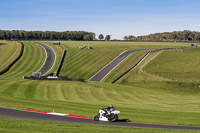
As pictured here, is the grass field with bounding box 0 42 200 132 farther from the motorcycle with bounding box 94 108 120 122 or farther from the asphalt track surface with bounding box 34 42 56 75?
the asphalt track surface with bounding box 34 42 56 75

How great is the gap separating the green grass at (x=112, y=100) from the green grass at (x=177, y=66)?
29.6ft

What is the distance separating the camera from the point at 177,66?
298 feet

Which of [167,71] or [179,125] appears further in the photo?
[167,71]

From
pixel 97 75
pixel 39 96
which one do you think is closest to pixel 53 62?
pixel 97 75

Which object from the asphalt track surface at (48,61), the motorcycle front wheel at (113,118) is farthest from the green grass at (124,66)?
the motorcycle front wheel at (113,118)

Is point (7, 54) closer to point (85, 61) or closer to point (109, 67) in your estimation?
point (85, 61)

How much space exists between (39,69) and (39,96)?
57032 millimetres

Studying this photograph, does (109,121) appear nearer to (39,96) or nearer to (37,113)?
(37,113)

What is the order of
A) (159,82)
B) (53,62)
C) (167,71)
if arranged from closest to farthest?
(159,82)
(167,71)
(53,62)

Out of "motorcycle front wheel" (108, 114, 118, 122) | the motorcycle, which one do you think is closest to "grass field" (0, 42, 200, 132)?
"motorcycle front wheel" (108, 114, 118, 122)

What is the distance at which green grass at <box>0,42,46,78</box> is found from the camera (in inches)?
3765

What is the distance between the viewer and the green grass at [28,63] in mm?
95625

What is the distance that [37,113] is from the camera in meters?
29.3

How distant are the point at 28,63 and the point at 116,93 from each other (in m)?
65.4
